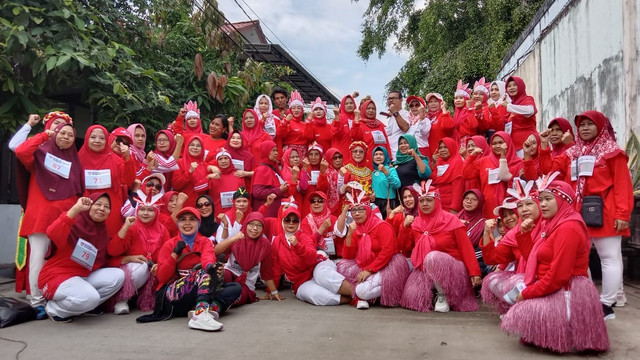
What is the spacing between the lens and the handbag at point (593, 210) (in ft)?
14.3

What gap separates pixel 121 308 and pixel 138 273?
340 millimetres

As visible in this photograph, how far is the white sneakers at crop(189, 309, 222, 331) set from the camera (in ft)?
13.4

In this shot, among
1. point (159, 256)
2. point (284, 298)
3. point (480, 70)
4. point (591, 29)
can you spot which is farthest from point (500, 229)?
point (480, 70)

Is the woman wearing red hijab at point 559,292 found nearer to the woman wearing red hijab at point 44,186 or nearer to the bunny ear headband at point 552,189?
the bunny ear headband at point 552,189

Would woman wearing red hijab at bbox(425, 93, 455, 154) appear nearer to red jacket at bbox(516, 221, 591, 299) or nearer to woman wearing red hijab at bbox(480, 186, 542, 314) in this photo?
woman wearing red hijab at bbox(480, 186, 542, 314)

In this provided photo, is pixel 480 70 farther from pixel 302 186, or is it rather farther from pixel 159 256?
pixel 159 256

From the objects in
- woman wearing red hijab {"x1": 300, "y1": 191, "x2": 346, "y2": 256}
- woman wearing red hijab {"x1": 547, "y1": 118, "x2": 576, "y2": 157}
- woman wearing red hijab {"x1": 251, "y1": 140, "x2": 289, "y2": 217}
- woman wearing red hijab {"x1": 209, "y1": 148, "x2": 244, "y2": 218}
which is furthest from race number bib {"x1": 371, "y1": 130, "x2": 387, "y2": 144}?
woman wearing red hijab {"x1": 547, "y1": 118, "x2": 576, "y2": 157}

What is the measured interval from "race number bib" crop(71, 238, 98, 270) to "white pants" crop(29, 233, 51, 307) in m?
0.41

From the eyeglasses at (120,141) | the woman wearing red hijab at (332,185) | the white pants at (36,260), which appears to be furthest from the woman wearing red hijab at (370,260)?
the white pants at (36,260)

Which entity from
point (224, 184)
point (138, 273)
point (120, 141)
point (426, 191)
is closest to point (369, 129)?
point (224, 184)

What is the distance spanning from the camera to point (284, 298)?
5344mm

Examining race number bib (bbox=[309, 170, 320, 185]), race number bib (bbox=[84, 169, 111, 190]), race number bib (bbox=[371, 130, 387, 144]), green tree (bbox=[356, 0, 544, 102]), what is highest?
green tree (bbox=[356, 0, 544, 102])

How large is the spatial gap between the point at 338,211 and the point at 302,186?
0.56 meters

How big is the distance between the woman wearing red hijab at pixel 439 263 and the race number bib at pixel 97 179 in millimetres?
3012
